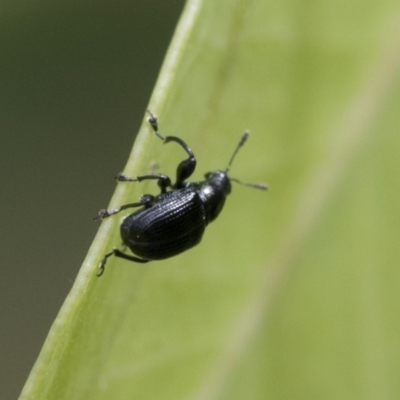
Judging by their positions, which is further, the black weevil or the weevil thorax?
the weevil thorax

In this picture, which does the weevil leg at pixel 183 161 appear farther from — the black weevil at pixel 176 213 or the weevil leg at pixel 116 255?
the weevil leg at pixel 116 255

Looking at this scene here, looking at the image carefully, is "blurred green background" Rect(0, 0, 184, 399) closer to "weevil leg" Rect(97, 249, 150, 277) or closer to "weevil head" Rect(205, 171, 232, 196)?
"weevil head" Rect(205, 171, 232, 196)

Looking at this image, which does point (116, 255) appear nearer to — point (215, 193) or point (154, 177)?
point (154, 177)

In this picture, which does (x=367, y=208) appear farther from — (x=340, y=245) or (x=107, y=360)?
(x=107, y=360)

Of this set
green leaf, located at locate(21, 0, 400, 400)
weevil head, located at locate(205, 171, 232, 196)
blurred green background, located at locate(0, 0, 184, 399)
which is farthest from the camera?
blurred green background, located at locate(0, 0, 184, 399)

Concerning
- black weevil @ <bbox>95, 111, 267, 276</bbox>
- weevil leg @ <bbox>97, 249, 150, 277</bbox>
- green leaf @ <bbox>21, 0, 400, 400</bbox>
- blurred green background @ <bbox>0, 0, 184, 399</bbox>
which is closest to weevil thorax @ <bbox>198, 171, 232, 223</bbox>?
black weevil @ <bbox>95, 111, 267, 276</bbox>

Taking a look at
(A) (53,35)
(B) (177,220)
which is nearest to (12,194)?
(A) (53,35)

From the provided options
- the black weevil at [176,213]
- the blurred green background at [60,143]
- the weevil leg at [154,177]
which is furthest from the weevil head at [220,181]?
the blurred green background at [60,143]
